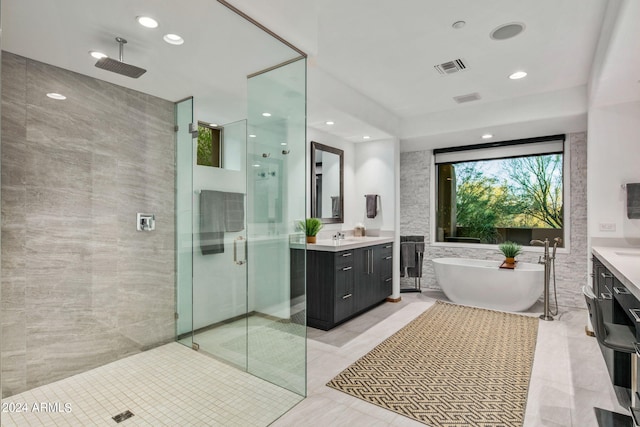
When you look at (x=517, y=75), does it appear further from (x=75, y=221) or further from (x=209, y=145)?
(x=75, y=221)

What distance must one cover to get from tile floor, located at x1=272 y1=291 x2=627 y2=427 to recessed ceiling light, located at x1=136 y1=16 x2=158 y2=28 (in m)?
2.38

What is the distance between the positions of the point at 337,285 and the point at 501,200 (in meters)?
3.33

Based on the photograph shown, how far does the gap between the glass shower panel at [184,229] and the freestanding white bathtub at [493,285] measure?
3.52 meters

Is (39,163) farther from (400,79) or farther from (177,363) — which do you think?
(400,79)

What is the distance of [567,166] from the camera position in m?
4.68

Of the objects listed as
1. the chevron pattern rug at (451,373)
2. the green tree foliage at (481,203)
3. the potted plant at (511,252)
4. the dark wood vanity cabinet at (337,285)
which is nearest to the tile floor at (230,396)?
the chevron pattern rug at (451,373)

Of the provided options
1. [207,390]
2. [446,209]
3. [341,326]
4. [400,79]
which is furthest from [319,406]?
[446,209]

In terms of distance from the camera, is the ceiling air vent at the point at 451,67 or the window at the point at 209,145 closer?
the window at the point at 209,145

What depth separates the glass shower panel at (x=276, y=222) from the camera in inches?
93.4

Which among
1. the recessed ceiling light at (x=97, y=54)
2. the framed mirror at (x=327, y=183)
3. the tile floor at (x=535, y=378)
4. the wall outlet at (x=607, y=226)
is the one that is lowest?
the tile floor at (x=535, y=378)

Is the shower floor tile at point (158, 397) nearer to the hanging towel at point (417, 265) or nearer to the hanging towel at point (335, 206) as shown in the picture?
the hanging towel at point (335, 206)

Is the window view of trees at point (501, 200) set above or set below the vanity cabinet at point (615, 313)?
above

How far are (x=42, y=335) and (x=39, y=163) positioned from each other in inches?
34.9

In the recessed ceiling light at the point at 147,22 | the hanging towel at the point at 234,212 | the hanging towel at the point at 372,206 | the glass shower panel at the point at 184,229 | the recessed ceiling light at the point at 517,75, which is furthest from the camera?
the hanging towel at the point at 372,206
